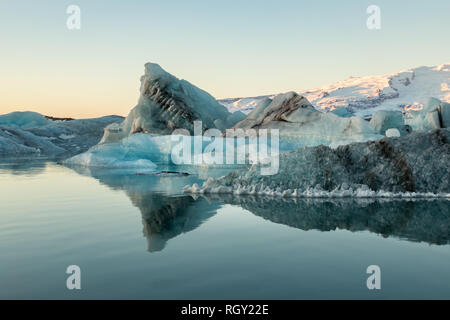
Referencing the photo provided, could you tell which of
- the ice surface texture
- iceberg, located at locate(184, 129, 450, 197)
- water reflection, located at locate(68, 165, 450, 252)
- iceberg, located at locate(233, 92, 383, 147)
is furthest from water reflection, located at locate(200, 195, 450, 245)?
the ice surface texture

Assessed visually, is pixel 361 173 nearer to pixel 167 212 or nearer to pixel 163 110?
pixel 167 212

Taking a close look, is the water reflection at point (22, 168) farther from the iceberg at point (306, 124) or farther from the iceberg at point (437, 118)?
the iceberg at point (437, 118)

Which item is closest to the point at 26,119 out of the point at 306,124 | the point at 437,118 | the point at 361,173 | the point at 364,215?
the point at 306,124

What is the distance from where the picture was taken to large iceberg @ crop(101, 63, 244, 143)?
3030 cm

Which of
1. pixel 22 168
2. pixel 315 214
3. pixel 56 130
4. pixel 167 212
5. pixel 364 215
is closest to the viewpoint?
pixel 364 215

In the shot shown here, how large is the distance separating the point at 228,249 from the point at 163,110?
2752 cm

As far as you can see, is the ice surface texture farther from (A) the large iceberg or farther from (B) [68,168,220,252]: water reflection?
(B) [68,168,220,252]: water reflection

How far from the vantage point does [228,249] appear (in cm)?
396

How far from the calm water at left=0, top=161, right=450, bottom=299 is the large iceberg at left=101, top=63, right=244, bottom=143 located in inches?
932

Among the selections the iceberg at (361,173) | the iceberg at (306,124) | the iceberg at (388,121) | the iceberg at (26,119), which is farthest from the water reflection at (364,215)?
the iceberg at (26,119)

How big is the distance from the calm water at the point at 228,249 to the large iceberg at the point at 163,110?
23.7 m

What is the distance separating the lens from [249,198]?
295 inches
